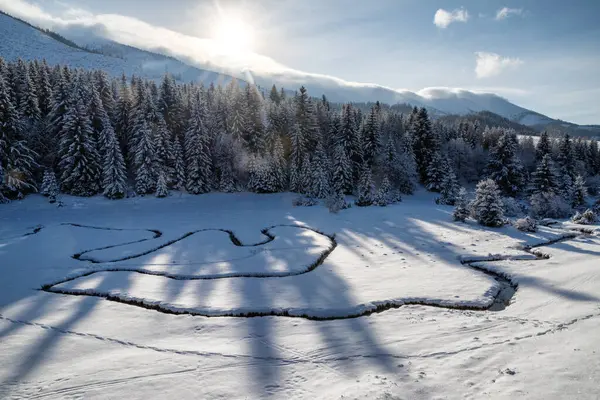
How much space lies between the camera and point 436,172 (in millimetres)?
55250

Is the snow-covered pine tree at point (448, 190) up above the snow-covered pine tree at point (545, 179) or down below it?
below

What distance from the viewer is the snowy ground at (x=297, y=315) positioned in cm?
864

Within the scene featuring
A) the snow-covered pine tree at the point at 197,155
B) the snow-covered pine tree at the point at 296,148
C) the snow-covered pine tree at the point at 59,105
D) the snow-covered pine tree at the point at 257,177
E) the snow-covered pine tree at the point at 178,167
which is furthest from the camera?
the snow-covered pine tree at the point at 296,148

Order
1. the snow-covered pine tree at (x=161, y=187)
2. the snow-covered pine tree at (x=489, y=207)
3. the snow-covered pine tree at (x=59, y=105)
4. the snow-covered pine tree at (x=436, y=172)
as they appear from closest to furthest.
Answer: the snow-covered pine tree at (x=489, y=207), the snow-covered pine tree at (x=59, y=105), the snow-covered pine tree at (x=161, y=187), the snow-covered pine tree at (x=436, y=172)

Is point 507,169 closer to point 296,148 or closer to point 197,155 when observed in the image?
point 296,148

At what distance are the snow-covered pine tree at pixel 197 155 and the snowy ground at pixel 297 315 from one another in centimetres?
1862

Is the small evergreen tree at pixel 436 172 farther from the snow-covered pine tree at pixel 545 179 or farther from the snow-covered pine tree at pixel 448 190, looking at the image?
the snow-covered pine tree at pixel 545 179

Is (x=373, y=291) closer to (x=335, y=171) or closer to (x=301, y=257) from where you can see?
(x=301, y=257)

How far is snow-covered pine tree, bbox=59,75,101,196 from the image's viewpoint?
42.2 metres

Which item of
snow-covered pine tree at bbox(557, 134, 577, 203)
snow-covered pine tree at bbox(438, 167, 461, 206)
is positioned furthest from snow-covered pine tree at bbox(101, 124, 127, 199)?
snow-covered pine tree at bbox(557, 134, 577, 203)

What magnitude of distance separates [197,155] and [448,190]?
127ft

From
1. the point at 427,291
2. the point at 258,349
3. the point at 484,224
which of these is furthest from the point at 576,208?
the point at 258,349

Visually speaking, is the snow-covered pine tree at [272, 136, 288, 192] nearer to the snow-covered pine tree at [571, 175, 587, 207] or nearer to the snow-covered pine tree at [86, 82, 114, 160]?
the snow-covered pine tree at [86, 82, 114, 160]

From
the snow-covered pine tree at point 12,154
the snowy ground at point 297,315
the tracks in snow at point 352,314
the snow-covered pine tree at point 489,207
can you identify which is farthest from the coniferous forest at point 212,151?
the snowy ground at point 297,315
